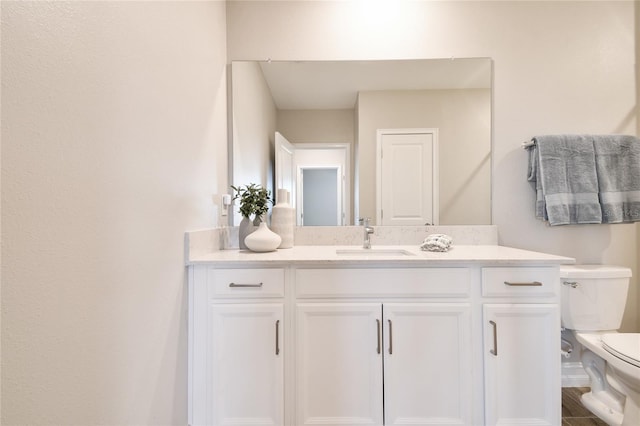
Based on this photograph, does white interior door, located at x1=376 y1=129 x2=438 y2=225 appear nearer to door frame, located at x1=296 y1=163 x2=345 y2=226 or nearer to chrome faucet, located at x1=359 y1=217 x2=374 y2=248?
chrome faucet, located at x1=359 y1=217 x2=374 y2=248

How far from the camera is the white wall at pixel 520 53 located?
181 cm

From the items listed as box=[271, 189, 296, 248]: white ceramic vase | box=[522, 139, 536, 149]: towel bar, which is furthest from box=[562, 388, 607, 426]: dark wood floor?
box=[271, 189, 296, 248]: white ceramic vase

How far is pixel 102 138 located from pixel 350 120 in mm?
1408

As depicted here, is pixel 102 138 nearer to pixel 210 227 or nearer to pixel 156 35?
pixel 156 35

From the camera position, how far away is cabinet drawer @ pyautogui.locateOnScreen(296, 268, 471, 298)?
1.28 m

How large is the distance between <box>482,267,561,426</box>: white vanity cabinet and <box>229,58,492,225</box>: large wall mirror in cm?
64

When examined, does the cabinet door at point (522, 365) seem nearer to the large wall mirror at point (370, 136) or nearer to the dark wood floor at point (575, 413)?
the dark wood floor at point (575, 413)

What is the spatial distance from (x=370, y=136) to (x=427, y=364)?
4.31ft

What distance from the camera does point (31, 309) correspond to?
0.61m

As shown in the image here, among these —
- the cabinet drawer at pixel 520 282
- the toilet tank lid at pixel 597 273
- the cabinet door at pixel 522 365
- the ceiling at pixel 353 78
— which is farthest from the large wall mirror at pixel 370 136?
the cabinet door at pixel 522 365

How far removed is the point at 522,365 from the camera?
1256mm

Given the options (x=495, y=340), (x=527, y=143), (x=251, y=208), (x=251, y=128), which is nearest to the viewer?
(x=495, y=340)

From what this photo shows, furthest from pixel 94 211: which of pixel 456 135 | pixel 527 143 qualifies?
pixel 527 143

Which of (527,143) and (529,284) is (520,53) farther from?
(529,284)
